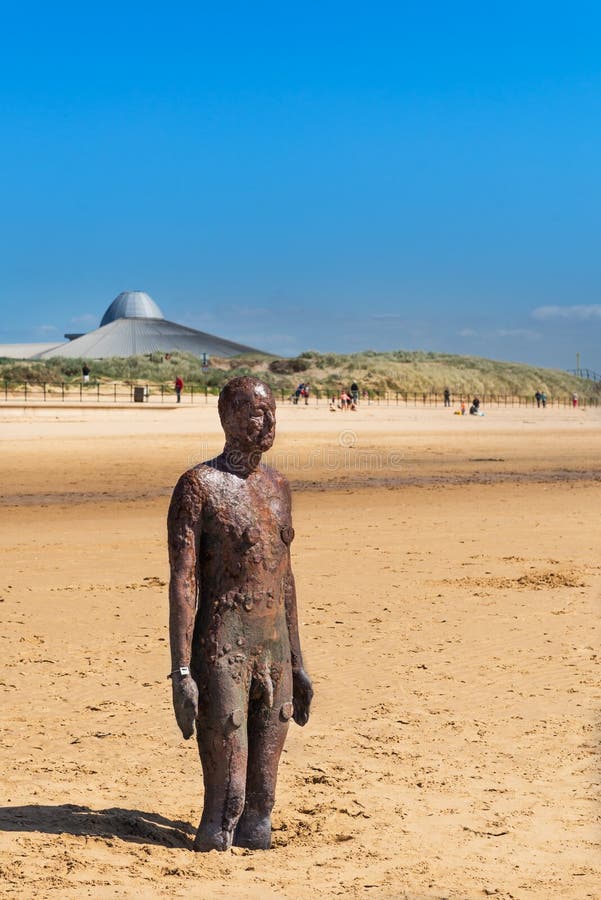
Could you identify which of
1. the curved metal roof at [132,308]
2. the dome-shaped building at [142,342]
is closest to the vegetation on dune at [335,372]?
the dome-shaped building at [142,342]

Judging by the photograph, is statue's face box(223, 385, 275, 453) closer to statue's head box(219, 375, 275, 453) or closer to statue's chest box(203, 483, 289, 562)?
statue's head box(219, 375, 275, 453)

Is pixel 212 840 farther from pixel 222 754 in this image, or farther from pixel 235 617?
pixel 235 617

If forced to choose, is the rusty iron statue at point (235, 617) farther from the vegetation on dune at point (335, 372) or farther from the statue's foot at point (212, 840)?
the vegetation on dune at point (335, 372)

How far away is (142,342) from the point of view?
11400cm

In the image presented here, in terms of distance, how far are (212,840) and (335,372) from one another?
237 ft

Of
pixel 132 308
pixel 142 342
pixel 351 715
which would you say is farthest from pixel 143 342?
pixel 351 715

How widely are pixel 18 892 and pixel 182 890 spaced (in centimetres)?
62

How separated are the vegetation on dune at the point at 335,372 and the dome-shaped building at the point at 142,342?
17.0 meters

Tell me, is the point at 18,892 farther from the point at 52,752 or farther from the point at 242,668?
the point at 52,752

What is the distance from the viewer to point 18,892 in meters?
4.26

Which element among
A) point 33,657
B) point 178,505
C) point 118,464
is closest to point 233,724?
point 178,505

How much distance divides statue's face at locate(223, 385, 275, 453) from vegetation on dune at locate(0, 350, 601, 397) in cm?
5068

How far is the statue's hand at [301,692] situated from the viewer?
16.5ft

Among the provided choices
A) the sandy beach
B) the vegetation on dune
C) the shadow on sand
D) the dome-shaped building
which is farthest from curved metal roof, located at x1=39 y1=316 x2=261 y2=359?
the shadow on sand
